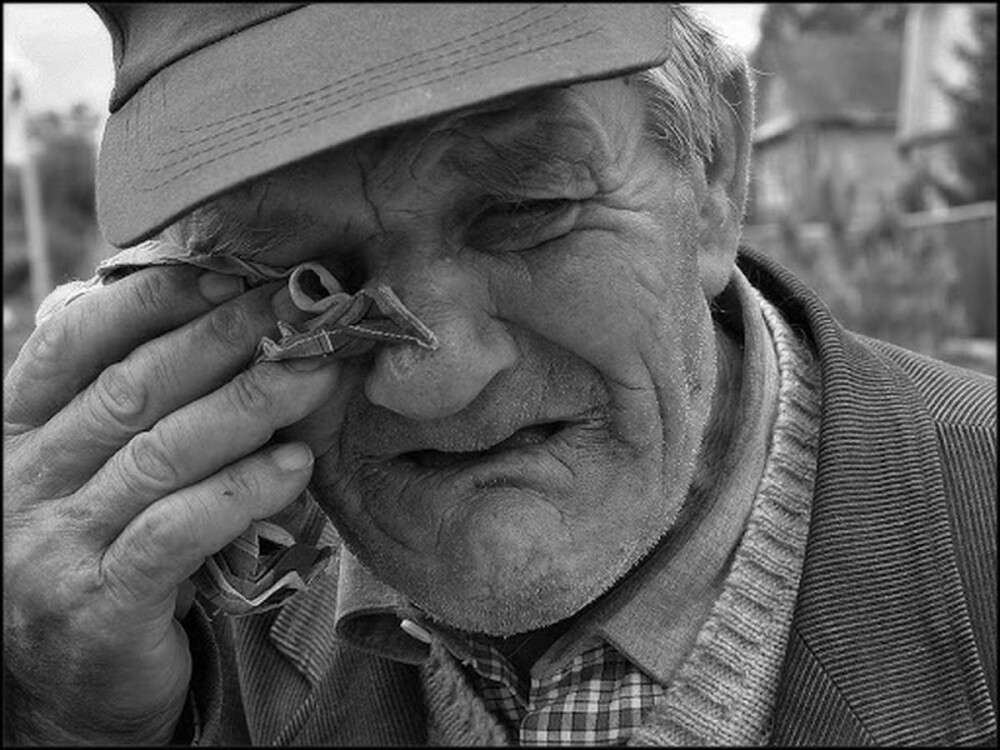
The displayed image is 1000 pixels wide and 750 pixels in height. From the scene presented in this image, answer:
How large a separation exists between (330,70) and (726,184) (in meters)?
1.04

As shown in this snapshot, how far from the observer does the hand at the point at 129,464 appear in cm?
196

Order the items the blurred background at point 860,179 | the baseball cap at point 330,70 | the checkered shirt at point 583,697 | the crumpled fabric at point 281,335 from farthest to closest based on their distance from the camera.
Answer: the blurred background at point 860,179 < the checkered shirt at point 583,697 < the crumpled fabric at point 281,335 < the baseball cap at point 330,70

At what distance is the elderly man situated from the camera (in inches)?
69.0

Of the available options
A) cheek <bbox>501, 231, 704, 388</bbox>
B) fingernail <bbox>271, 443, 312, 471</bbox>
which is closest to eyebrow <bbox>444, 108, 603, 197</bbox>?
cheek <bbox>501, 231, 704, 388</bbox>

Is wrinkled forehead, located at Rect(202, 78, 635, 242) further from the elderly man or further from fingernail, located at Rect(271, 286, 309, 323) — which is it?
fingernail, located at Rect(271, 286, 309, 323)

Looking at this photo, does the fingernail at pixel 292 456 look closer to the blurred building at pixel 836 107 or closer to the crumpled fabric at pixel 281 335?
the crumpled fabric at pixel 281 335

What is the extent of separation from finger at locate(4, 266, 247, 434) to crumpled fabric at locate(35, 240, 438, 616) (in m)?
0.03

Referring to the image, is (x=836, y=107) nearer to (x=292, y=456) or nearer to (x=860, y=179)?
(x=860, y=179)

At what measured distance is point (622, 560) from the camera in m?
2.12

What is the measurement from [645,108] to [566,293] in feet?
1.22

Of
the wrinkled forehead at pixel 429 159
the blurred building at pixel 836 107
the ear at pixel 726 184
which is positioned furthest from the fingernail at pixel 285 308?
the blurred building at pixel 836 107

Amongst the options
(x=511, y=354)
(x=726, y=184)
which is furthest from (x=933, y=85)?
(x=511, y=354)

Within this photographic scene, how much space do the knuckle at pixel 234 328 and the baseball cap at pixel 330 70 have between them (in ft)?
0.71

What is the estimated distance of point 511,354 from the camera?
1976mm
